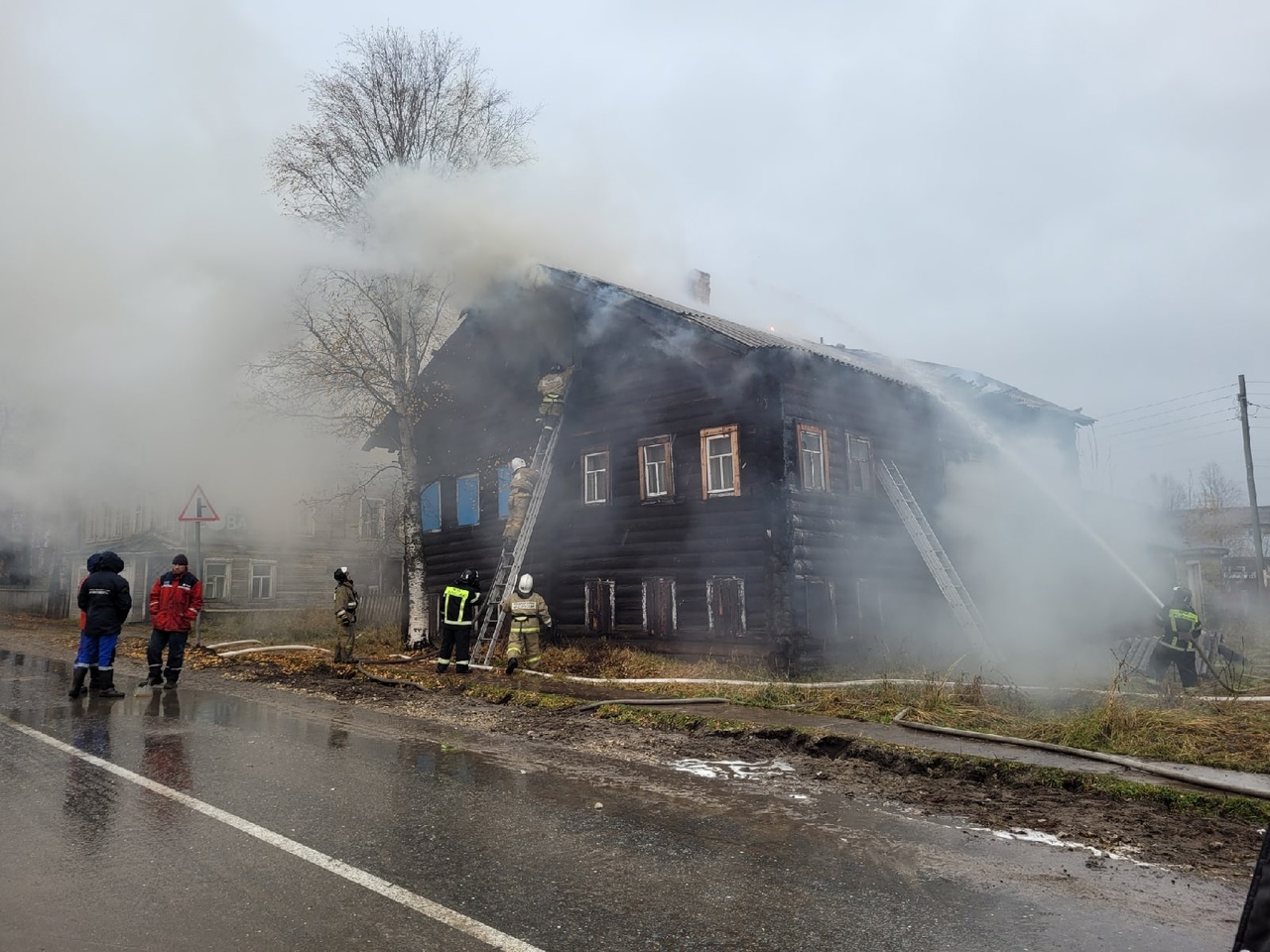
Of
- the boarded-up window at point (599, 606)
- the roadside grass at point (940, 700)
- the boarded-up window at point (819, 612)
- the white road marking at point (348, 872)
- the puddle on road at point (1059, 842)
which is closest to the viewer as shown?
the white road marking at point (348, 872)

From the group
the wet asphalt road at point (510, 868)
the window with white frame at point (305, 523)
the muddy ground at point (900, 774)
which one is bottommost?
the muddy ground at point (900, 774)

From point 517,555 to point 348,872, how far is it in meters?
11.5

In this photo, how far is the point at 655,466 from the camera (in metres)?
15.8

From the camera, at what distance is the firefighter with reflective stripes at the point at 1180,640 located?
11.1m

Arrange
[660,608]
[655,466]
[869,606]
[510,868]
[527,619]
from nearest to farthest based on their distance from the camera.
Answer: [510,868] < [527,619] < [660,608] < [869,606] < [655,466]

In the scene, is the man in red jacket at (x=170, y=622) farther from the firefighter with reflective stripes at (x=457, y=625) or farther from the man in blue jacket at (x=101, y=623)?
the firefighter with reflective stripes at (x=457, y=625)

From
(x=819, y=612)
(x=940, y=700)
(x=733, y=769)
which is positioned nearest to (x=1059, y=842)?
(x=733, y=769)

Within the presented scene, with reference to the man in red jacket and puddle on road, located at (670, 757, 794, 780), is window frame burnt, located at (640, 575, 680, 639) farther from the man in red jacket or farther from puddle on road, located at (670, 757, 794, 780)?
puddle on road, located at (670, 757, 794, 780)

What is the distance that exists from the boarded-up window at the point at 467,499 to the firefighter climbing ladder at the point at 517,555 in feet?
8.62

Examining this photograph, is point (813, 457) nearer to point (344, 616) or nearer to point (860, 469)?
point (860, 469)

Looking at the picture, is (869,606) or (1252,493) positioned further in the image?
(1252,493)

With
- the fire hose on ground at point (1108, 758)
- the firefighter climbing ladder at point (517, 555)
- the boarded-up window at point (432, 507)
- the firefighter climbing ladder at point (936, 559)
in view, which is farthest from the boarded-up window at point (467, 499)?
the fire hose on ground at point (1108, 758)

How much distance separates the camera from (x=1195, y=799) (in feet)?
18.4

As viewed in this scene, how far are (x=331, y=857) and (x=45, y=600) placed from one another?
37070 millimetres
